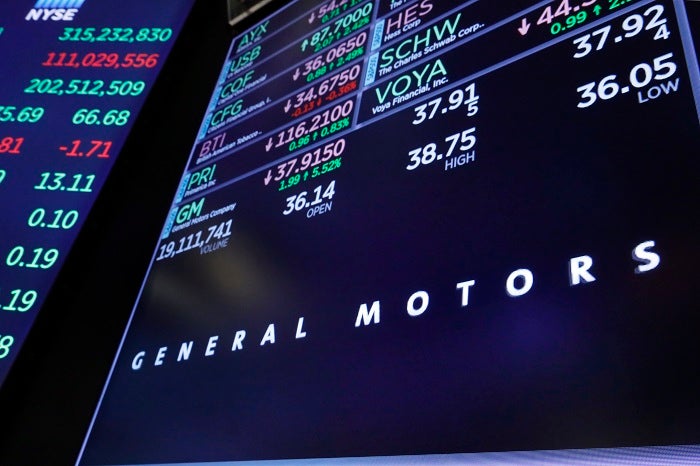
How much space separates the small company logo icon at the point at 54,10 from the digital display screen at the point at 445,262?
162 cm

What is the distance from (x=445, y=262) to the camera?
1514mm

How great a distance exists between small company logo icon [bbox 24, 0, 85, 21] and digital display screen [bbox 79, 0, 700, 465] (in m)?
1.62

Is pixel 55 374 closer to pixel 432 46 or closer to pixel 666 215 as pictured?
pixel 432 46

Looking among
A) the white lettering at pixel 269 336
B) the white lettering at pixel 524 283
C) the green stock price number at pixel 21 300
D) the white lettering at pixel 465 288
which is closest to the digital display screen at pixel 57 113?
the green stock price number at pixel 21 300

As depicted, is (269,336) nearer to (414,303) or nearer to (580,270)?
(414,303)

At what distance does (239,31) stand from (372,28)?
1.17m

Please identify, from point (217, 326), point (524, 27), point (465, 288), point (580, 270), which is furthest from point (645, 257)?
point (217, 326)

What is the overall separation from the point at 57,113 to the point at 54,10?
843mm

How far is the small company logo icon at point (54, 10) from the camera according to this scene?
10.8 ft

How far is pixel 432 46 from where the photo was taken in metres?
2.06

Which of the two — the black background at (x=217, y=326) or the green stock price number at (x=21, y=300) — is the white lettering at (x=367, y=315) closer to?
the black background at (x=217, y=326)

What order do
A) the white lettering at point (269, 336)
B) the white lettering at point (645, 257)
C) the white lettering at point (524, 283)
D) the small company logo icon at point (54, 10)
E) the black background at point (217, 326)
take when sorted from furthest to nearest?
the small company logo icon at point (54, 10) → the white lettering at point (269, 336) → the white lettering at point (524, 283) → the white lettering at point (645, 257) → the black background at point (217, 326)

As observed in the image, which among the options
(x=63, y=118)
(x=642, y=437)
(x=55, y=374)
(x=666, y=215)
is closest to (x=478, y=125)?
(x=666, y=215)

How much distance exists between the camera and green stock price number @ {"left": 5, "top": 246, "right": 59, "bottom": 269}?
2.42 m
